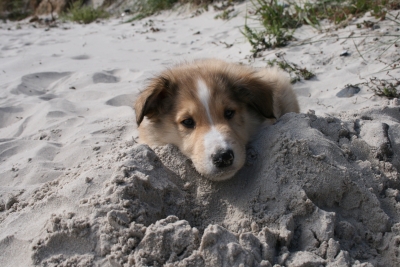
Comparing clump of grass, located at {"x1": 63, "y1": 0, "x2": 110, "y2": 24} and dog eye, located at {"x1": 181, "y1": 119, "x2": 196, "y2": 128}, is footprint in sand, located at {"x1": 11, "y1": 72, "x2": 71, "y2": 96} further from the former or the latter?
clump of grass, located at {"x1": 63, "y1": 0, "x2": 110, "y2": 24}

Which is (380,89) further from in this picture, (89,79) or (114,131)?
(89,79)

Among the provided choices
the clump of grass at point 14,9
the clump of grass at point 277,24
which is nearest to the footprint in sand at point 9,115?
the clump of grass at point 277,24

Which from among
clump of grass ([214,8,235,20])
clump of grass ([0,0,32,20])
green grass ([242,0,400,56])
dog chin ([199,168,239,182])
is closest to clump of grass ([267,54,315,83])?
green grass ([242,0,400,56])

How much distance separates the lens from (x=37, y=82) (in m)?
6.07

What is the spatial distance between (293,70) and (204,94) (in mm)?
2385

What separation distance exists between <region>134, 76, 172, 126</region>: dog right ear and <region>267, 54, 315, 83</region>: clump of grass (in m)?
2.25

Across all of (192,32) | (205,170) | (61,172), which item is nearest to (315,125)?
(205,170)

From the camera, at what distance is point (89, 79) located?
6.01 m

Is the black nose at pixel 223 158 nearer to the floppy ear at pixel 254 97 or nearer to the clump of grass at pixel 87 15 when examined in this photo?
the floppy ear at pixel 254 97

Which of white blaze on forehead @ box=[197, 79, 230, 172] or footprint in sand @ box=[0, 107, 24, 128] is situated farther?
footprint in sand @ box=[0, 107, 24, 128]

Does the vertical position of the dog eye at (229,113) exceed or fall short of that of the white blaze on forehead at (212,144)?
it falls short

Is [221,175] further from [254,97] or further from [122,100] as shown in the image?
[122,100]

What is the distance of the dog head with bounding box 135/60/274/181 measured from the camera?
2744 millimetres

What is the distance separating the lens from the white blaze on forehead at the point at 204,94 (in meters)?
3.05
